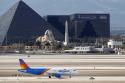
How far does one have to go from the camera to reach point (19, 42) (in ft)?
429

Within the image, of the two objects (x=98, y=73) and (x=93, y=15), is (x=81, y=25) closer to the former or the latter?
(x=93, y=15)

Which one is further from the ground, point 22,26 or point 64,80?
point 22,26

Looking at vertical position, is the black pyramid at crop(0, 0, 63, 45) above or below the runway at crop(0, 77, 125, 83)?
above

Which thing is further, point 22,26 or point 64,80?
point 22,26

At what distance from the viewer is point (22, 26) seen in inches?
5315

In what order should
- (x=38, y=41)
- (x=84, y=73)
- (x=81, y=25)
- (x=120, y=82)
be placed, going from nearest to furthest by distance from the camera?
(x=120, y=82)
(x=84, y=73)
(x=38, y=41)
(x=81, y=25)

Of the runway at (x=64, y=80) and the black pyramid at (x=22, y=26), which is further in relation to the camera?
the black pyramid at (x=22, y=26)

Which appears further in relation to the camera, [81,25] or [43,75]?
[81,25]

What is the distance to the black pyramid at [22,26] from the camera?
130750 mm

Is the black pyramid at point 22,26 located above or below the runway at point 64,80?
above

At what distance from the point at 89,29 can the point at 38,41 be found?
3042cm

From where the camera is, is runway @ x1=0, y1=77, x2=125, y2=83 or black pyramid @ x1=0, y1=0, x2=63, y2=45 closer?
runway @ x1=0, y1=77, x2=125, y2=83

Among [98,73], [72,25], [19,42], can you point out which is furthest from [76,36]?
[98,73]

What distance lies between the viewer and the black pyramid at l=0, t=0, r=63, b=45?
429 ft
